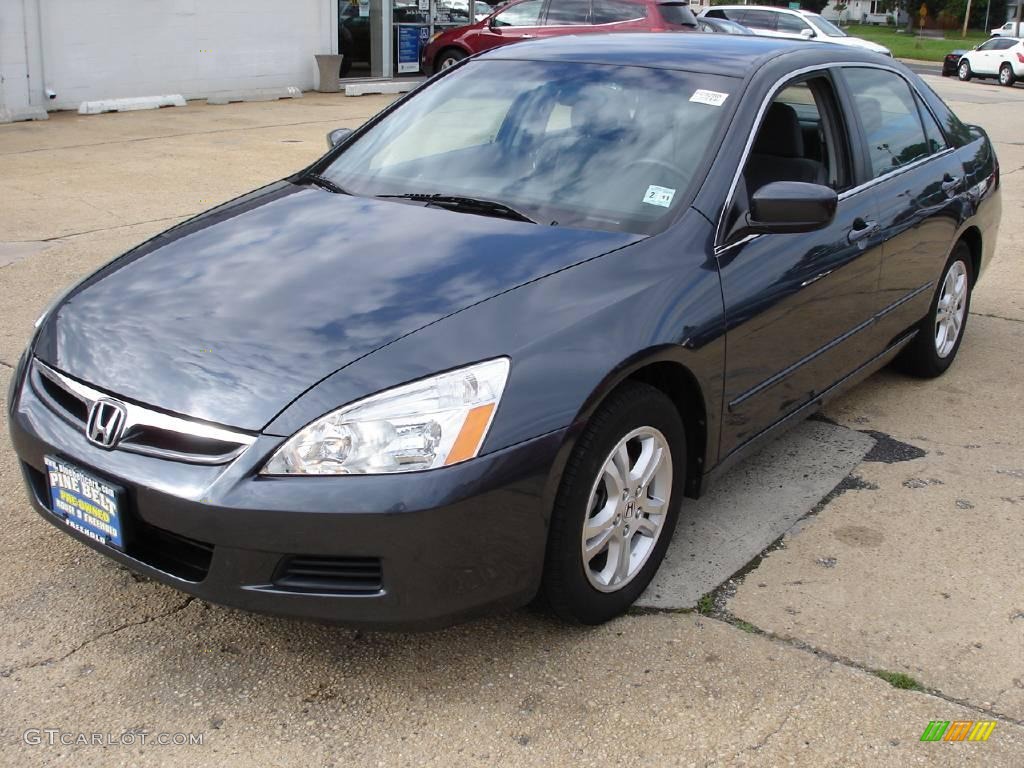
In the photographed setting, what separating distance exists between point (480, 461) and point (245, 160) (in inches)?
366

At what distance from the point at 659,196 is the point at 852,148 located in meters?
1.21

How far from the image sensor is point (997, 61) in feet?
94.2

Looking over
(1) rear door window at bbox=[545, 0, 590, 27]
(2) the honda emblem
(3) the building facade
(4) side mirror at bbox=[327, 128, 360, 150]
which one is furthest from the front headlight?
(1) rear door window at bbox=[545, 0, 590, 27]

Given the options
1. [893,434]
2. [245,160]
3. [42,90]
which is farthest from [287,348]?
[42,90]

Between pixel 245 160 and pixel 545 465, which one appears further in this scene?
pixel 245 160

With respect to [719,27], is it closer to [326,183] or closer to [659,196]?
[326,183]

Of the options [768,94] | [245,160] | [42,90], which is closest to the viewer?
[768,94]

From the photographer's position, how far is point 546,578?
2867 millimetres

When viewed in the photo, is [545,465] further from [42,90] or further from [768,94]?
[42,90]

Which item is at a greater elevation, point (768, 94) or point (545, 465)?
point (768, 94)

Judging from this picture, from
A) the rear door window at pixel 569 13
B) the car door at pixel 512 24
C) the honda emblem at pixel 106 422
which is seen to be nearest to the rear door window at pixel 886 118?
the honda emblem at pixel 106 422

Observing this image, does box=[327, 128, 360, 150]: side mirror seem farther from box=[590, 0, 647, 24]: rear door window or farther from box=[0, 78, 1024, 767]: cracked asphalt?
box=[590, 0, 647, 24]: rear door window

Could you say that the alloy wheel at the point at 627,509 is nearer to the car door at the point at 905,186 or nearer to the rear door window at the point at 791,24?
the car door at the point at 905,186
